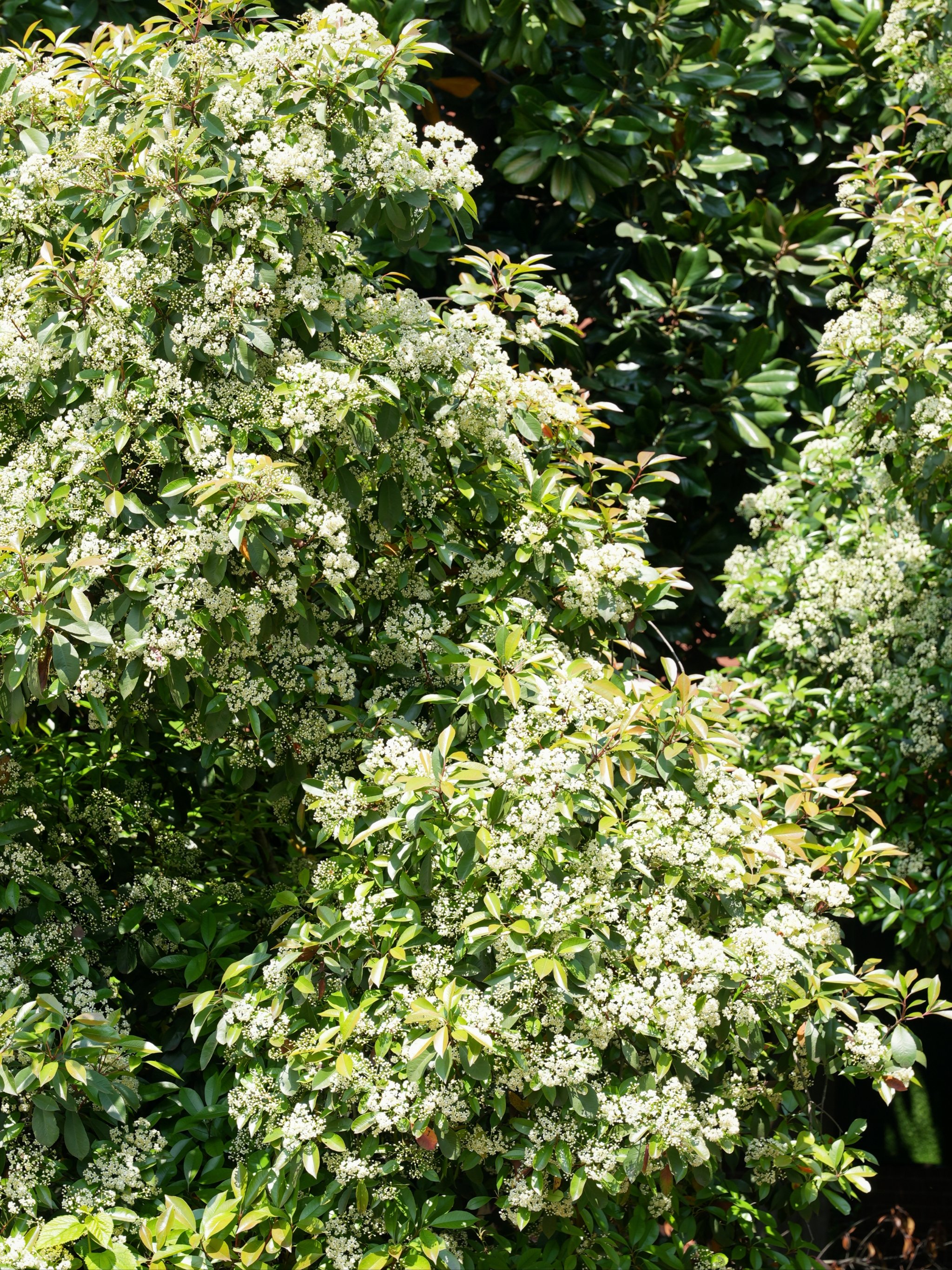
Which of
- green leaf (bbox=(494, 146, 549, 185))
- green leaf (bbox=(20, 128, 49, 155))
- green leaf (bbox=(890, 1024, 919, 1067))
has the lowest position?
green leaf (bbox=(890, 1024, 919, 1067))

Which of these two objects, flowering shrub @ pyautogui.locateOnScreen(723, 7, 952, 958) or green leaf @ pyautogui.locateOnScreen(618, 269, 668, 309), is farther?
green leaf @ pyautogui.locateOnScreen(618, 269, 668, 309)

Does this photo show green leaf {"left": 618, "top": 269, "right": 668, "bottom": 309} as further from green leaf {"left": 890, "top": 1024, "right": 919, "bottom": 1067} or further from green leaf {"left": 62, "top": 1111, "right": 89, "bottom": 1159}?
green leaf {"left": 62, "top": 1111, "right": 89, "bottom": 1159}

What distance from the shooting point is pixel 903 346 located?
4.07m

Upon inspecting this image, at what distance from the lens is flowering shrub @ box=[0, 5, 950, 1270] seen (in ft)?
8.80

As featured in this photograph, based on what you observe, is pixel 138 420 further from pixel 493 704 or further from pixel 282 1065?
pixel 282 1065

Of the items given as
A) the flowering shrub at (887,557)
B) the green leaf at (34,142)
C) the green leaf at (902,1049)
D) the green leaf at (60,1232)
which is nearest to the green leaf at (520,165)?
the flowering shrub at (887,557)

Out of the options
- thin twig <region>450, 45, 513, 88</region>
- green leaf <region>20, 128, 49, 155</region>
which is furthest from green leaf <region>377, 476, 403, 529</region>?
thin twig <region>450, 45, 513, 88</region>

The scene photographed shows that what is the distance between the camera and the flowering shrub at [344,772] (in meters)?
2.68

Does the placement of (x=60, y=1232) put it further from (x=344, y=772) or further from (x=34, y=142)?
(x=34, y=142)

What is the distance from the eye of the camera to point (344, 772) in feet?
10.6

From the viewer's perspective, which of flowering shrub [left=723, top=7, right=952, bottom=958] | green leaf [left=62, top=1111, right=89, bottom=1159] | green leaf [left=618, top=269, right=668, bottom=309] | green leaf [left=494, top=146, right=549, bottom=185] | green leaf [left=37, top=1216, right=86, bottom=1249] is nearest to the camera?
green leaf [left=37, top=1216, right=86, bottom=1249]

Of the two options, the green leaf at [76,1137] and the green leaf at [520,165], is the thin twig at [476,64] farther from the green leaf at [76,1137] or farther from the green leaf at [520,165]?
the green leaf at [76,1137]

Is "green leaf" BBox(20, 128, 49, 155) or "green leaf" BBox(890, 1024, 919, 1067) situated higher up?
"green leaf" BBox(20, 128, 49, 155)

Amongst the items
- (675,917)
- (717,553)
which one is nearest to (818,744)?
(717,553)
